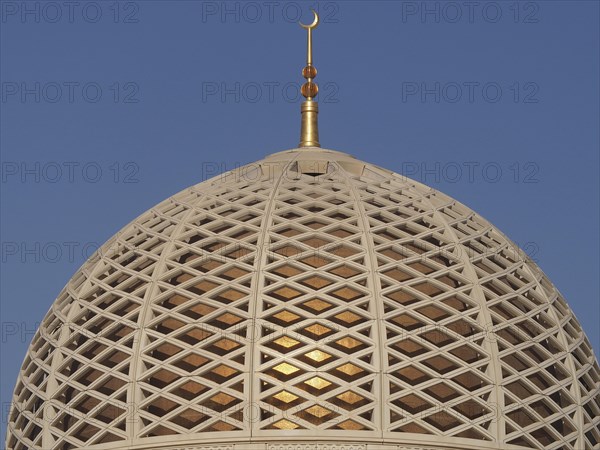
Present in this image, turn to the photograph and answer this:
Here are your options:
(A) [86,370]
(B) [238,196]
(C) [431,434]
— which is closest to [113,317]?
(A) [86,370]

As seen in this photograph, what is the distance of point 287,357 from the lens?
1315 inches

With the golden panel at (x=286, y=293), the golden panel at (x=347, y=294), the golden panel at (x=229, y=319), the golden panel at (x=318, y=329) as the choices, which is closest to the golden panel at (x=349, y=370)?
the golden panel at (x=318, y=329)

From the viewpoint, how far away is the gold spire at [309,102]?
3912 centimetres

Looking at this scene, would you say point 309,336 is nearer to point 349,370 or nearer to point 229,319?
point 349,370

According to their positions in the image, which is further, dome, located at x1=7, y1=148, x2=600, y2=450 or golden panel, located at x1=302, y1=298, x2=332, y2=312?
golden panel, located at x1=302, y1=298, x2=332, y2=312

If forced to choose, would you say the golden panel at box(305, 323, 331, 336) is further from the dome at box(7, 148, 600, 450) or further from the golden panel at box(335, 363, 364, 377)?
the golden panel at box(335, 363, 364, 377)

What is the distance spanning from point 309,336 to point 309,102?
6895 mm

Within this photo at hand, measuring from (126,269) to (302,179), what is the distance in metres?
3.44

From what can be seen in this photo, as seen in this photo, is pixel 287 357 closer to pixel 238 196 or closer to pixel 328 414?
pixel 328 414

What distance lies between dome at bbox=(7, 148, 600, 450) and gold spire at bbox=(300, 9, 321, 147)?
232 centimetres

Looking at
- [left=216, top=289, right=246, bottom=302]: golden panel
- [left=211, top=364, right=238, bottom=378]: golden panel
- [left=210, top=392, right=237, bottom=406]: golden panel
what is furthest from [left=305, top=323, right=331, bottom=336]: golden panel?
[left=210, top=392, right=237, bottom=406]: golden panel

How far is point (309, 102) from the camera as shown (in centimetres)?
3938

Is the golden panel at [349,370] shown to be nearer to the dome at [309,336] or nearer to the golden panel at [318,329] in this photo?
the dome at [309,336]

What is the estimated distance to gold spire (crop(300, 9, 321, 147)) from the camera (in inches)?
1540
